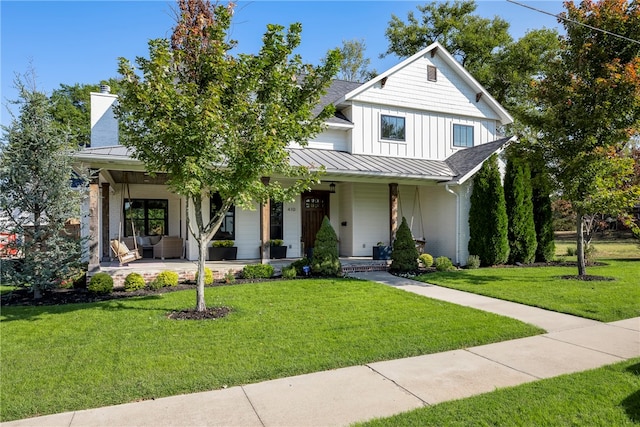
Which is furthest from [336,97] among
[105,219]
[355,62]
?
[355,62]

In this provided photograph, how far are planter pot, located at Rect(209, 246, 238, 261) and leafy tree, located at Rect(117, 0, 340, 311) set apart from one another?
591 cm

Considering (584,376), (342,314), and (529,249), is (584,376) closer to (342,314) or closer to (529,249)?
(342,314)

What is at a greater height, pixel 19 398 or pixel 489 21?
pixel 489 21

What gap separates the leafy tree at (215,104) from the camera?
610 cm

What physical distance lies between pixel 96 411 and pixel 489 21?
99.8 feet

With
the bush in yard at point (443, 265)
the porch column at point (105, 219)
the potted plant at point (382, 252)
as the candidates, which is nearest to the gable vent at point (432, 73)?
the potted plant at point (382, 252)

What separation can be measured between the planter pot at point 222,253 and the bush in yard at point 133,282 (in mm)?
3344

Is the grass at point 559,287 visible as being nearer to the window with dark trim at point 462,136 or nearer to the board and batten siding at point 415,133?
the board and batten siding at point 415,133

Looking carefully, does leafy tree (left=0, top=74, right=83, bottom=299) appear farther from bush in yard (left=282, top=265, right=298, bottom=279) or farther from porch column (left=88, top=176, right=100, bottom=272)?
bush in yard (left=282, top=265, right=298, bottom=279)

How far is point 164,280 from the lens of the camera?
31.7 ft

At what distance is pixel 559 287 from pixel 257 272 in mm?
7745

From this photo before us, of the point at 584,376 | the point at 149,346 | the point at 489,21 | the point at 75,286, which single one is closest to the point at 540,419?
the point at 584,376

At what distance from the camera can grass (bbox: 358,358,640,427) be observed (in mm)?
3385

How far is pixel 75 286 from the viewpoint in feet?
32.4
